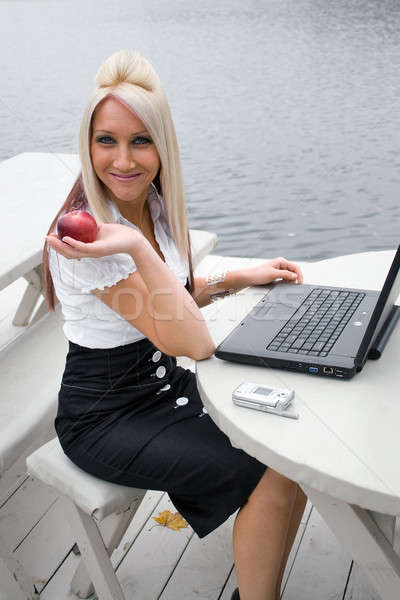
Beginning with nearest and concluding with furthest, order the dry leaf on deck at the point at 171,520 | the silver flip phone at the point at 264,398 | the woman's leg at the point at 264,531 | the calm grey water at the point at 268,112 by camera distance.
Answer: the silver flip phone at the point at 264,398 → the woman's leg at the point at 264,531 → the dry leaf on deck at the point at 171,520 → the calm grey water at the point at 268,112

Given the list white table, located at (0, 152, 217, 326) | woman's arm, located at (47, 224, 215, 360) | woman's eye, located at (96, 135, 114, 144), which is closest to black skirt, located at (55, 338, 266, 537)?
woman's arm, located at (47, 224, 215, 360)

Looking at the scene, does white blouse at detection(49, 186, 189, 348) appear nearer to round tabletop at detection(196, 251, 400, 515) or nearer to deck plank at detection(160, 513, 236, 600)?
round tabletop at detection(196, 251, 400, 515)

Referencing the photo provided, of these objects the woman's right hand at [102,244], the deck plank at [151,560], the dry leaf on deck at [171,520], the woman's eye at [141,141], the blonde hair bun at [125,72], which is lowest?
the dry leaf on deck at [171,520]

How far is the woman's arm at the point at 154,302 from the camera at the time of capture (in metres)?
1.50

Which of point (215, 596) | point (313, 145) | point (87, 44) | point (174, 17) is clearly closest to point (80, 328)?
point (215, 596)

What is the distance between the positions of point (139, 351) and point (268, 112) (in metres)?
9.80

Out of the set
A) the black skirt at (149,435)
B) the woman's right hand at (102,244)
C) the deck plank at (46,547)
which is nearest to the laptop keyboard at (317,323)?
the black skirt at (149,435)

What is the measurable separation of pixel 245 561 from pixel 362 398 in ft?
1.54

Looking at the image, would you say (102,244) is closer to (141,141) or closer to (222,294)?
(141,141)

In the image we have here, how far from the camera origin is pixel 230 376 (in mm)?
1424

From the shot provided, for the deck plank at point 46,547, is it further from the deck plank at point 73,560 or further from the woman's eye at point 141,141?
the woman's eye at point 141,141

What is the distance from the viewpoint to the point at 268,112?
11.0 meters

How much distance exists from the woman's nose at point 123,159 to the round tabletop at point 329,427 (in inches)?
19.1

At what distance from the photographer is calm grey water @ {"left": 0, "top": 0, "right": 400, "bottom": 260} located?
7270 millimetres
